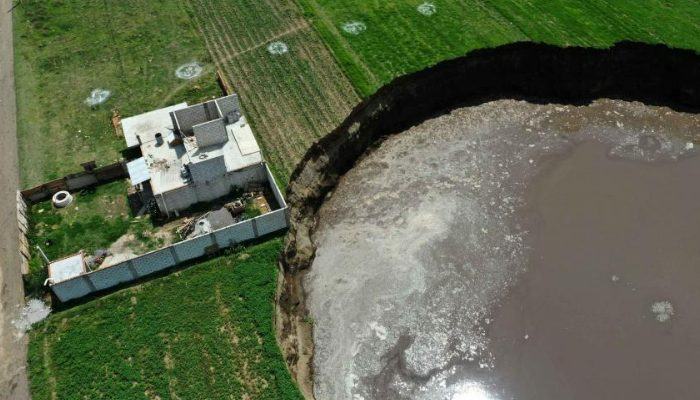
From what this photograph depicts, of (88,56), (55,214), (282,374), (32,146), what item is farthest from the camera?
(88,56)

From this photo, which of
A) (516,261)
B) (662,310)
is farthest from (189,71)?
(662,310)

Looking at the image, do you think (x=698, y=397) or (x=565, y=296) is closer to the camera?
(x=698, y=397)

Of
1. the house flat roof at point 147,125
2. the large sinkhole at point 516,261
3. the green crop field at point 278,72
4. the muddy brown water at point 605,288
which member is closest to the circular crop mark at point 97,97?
the house flat roof at point 147,125

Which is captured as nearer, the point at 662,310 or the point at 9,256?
the point at 662,310

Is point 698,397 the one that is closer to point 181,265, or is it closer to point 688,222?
point 688,222

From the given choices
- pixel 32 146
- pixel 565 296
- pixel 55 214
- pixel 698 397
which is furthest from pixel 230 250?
pixel 698 397

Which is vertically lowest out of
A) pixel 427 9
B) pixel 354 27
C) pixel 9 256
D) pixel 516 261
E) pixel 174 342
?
pixel 174 342

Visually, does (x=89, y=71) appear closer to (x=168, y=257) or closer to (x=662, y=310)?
(x=168, y=257)
